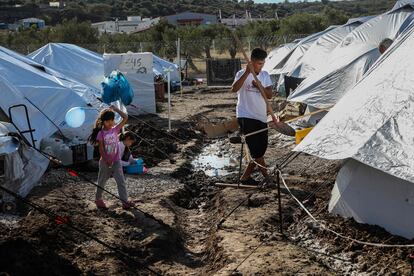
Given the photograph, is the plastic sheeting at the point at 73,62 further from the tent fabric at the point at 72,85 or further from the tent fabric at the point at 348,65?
the tent fabric at the point at 348,65

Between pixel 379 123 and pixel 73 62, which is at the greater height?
pixel 379 123

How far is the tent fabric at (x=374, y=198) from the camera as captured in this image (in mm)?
5629

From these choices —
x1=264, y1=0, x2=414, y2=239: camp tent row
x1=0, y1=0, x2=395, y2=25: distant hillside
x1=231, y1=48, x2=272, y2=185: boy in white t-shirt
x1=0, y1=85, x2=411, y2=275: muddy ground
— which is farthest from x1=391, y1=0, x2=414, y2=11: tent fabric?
x1=0, y1=0, x2=395, y2=25: distant hillside

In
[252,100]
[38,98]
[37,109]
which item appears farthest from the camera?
[38,98]

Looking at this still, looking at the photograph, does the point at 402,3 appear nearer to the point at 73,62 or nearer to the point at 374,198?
the point at 374,198

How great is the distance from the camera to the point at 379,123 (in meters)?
5.97

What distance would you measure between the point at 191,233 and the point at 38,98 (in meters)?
5.03

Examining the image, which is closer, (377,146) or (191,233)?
(377,146)

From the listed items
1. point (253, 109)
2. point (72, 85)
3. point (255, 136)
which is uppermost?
point (253, 109)

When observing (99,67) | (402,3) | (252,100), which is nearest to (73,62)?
(99,67)

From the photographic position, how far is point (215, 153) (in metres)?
12.5

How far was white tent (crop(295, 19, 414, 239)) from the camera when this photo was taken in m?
5.61

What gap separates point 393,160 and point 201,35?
4055 centimetres

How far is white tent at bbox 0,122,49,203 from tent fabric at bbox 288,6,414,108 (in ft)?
20.4
